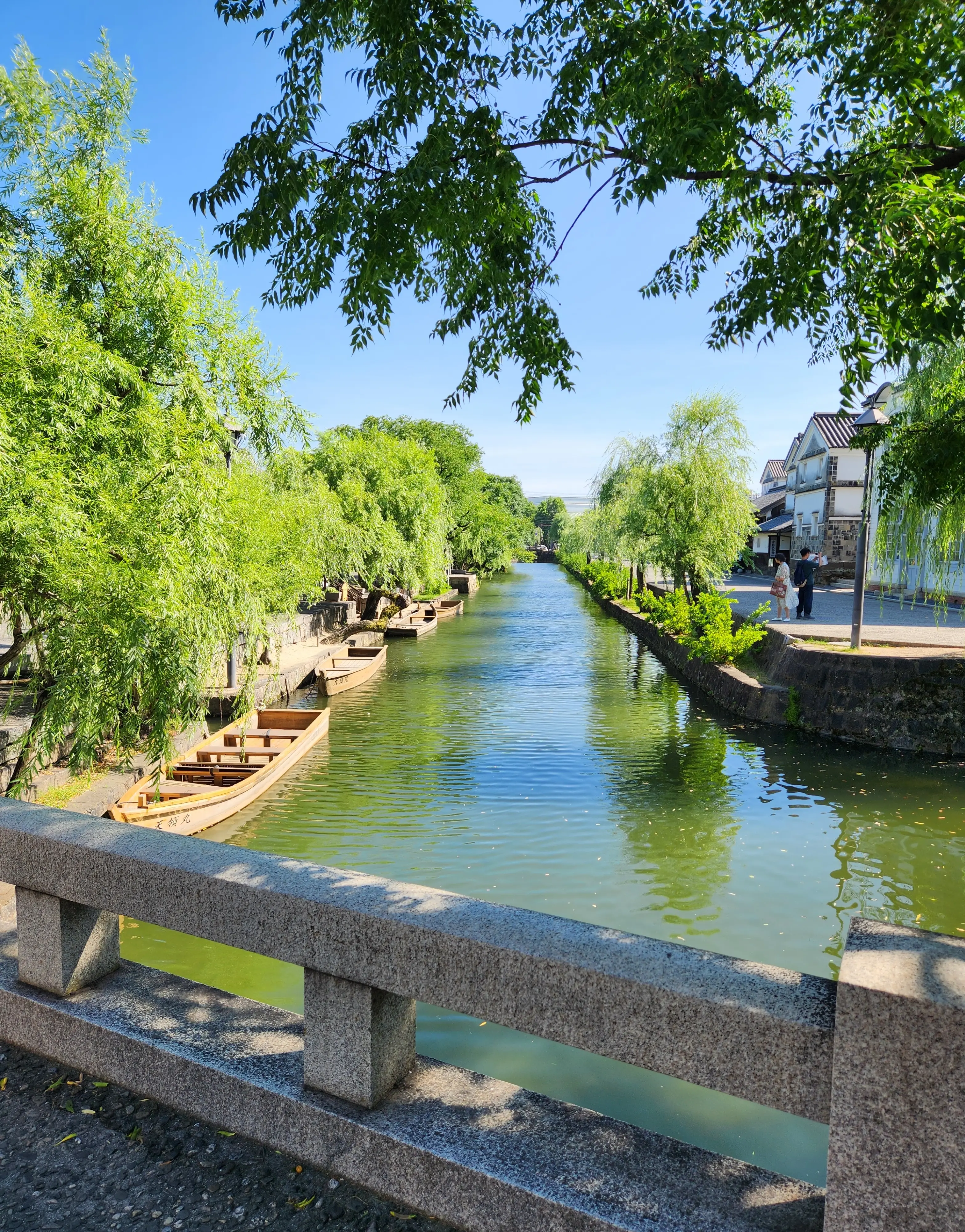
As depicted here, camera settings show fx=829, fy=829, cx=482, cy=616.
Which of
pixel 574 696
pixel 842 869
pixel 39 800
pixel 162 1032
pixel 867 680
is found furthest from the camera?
pixel 574 696

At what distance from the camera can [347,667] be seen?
20.3 metres

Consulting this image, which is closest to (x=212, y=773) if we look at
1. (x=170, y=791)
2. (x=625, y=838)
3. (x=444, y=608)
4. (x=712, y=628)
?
(x=170, y=791)

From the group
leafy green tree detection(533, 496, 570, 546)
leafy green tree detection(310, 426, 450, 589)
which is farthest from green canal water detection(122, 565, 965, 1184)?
leafy green tree detection(533, 496, 570, 546)

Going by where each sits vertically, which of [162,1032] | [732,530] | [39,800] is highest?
[732,530]

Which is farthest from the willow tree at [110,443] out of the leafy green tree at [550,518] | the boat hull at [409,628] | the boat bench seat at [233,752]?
the leafy green tree at [550,518]

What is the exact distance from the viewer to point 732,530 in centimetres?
2397

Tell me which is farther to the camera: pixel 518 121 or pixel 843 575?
pixel 843 575

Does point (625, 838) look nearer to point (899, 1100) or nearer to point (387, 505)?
point (899, 1100)

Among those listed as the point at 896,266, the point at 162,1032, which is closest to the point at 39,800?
the point at 162,1032

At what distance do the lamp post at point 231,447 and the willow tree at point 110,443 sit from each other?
0.14 m

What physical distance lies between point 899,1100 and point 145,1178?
2.00 m

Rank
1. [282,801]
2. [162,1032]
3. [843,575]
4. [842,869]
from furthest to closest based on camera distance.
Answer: [843,575] < [282,801] < [842,869] < [162,1032]

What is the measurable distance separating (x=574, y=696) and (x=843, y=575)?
25.1 m

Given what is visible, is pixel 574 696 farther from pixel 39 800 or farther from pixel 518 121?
pixel 518 121
